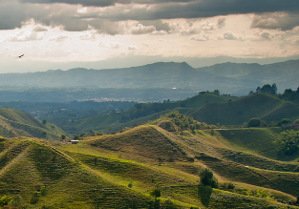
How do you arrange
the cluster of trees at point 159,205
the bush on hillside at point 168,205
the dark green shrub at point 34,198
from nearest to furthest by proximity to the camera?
1. the cluster of trees at point 159,205
2. the bush on hillside at point 168,205
3. the dark green shrub at point 34,198

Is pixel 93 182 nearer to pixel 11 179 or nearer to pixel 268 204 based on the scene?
pixel 11 179

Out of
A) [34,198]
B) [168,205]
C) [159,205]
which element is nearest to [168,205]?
[168,205]

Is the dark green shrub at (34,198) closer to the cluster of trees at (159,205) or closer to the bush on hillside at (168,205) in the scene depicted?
the cluster of trees at (159,205)

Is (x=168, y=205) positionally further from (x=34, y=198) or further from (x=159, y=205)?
(x=34, y=198)

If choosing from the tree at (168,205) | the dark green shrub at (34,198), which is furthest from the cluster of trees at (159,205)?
the dark green shrub at (34,198)

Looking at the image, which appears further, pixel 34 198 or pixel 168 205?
pixel 34 198

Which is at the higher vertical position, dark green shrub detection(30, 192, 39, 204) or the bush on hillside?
dark green shrub detection(30, 192, 39, 204)

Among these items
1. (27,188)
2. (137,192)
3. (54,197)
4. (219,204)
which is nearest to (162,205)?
(137,192)

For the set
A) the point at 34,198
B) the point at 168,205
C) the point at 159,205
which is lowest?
the point at 168,205

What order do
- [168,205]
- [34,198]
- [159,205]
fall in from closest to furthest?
1. [159,205]
2. [168,205]
3. [34,198]

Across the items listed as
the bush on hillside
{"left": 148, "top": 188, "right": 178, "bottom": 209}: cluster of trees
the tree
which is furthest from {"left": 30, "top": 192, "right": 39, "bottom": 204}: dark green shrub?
the tree

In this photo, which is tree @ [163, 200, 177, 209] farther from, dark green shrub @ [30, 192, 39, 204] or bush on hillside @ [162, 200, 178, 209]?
dark green shrub @ [30, 192, 39, 204]

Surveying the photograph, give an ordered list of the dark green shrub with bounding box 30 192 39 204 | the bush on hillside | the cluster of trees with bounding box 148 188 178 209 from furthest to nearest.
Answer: the dark green shrub with bounding box 30 192 39 204 → the bush on hillside → the cluster of trees with bounding box 148 188 178 209

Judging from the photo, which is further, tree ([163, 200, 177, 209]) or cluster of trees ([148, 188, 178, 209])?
tree ([163, 200, 177, 209])
